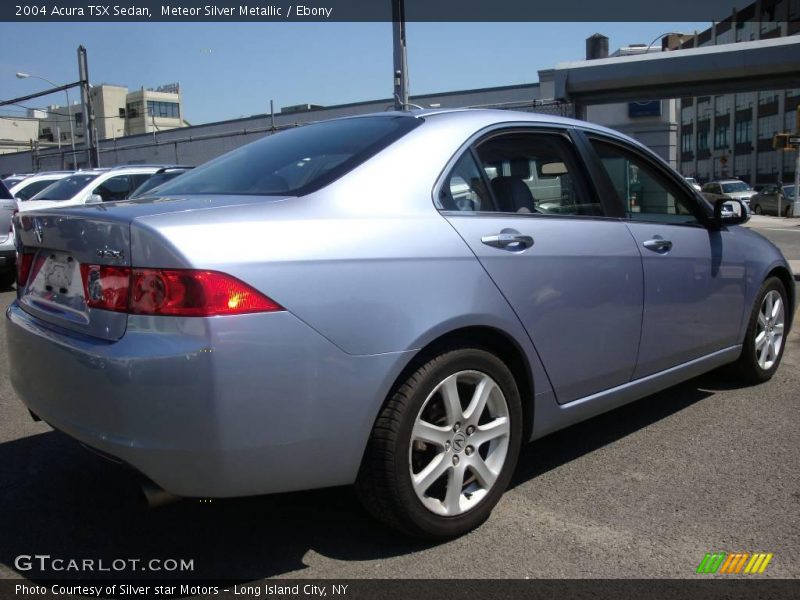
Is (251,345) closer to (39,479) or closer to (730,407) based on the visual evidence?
(39,479)

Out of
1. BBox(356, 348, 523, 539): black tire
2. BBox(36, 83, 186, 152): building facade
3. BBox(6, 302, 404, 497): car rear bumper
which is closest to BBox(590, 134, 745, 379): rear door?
BBox(356, 348, 523, 539): black tire

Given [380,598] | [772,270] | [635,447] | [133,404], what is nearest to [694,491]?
[635,447]

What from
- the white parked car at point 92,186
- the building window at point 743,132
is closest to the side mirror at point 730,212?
the white parked car at point 92,186

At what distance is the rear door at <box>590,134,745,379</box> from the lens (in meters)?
3.62

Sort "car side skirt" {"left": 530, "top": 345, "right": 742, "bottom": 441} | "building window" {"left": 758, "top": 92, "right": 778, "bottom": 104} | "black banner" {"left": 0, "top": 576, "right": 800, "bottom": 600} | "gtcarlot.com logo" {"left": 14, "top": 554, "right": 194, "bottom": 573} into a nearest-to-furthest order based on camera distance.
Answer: "black banner" {"left": 0, "top": 576, "right": 800, "bottom": 600}
"gtcarlot.com logo" {"left": 14, "top": 554, "right": 194, "bottom": 573}
"car side skirt" {"left": 530, "top": 345, "right": 742, "bottom": 441}
"building window" {"left": 758, "top": 92, "right": 778, "bottom": 104}

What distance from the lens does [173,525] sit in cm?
293

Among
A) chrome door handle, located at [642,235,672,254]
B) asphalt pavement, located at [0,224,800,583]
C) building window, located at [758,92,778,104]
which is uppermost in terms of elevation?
building window, located at [758,92,778,104]

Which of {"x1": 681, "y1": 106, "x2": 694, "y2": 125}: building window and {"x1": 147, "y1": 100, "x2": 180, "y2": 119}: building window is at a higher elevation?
{"x1": 147, "y1": 100, "x2": 180, "y2": 119}: building window

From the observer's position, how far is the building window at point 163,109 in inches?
3795

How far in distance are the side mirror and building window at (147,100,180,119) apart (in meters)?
98.7

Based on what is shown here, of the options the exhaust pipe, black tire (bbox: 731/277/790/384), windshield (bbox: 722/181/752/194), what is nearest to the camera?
the exhaust pipe

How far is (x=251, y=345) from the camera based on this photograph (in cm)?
221

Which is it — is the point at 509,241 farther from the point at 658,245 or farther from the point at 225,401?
the point at 225,401

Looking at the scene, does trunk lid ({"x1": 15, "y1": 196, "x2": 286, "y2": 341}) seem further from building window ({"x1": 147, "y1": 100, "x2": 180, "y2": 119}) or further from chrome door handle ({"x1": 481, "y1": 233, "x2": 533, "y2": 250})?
building window ({"x1": 147, "y1": 100, "x2": 180, "y2": 119})
